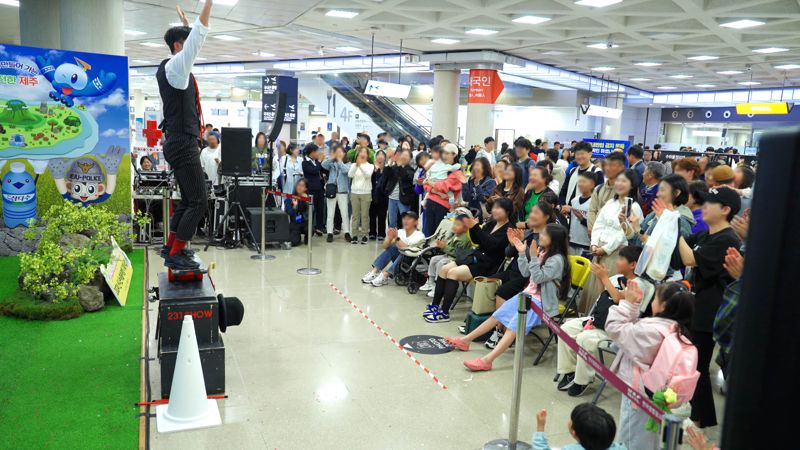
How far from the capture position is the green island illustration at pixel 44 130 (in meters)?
7.51

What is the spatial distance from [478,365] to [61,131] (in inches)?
254

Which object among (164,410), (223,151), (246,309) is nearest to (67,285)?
(246,309)

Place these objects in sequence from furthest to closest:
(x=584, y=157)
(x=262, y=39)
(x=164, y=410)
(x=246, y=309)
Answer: (x=262, y=39)
(x=584, y=157)
(x=246, y=309)
(x=164, y=410)

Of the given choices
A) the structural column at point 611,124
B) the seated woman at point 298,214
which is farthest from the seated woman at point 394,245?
the structural column at point 611,124

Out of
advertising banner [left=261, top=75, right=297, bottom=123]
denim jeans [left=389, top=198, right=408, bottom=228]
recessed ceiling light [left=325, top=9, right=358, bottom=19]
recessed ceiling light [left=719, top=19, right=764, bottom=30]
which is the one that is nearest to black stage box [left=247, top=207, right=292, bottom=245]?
denim jeans [left=389, top=198, right=408, bottom=228]

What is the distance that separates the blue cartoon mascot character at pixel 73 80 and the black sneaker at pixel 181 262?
15.2 ft

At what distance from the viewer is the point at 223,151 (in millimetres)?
8719

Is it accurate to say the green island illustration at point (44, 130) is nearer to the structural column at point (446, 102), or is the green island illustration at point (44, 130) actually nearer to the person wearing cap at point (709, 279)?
the person wearing cap at point (709, 279)

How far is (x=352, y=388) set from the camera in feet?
14.6

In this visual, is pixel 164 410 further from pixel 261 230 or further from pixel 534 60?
pixel 534 60

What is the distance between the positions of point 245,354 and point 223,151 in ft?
14.7

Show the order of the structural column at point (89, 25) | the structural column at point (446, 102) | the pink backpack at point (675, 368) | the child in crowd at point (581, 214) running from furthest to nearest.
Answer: the structural column at point (446, 102), the structural column at point (89, 25), the child in crowd at point (581, 214), the pink backpack at point (675, 368)

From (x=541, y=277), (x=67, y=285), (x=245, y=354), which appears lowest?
(x=245, y=354)

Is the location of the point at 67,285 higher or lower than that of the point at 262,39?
lower
